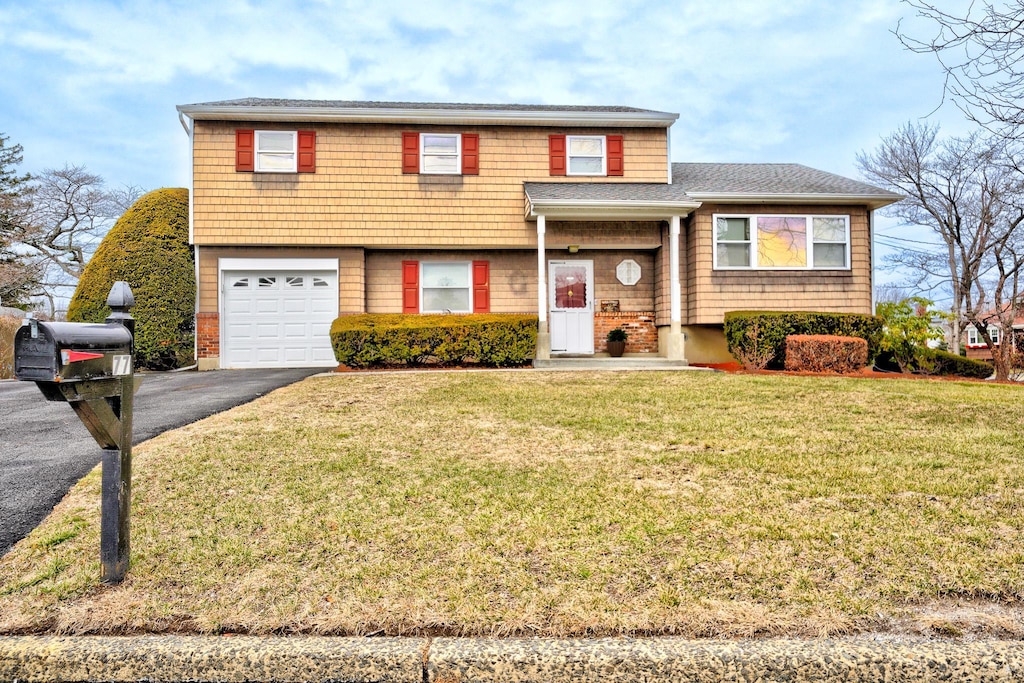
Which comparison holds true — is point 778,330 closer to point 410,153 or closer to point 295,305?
point 410,153

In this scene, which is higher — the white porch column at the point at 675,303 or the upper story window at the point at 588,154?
the upper story window at the point at 588,154

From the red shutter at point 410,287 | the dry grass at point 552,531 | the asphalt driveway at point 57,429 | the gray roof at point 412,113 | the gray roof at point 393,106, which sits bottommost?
the dry grass at point 552,531

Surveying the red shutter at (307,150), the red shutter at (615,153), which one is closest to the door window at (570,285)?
the red shutter at (615,153)

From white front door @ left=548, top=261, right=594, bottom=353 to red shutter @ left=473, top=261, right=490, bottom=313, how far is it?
57.0 inches

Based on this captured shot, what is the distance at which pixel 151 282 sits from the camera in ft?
38.7

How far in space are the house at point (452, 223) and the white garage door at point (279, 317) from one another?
0.03 meters

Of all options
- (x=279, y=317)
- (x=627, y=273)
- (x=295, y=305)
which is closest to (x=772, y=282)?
(x=627, y=273)

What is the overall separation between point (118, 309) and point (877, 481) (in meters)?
4.36

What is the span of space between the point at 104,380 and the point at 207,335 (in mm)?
11262

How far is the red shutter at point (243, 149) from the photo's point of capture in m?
12.5

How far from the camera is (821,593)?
2355mm

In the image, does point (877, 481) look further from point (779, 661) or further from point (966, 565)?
point (779, 661)

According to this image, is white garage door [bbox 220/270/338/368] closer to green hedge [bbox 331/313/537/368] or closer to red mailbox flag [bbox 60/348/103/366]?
green hedge [bbox 331/313/537/368]

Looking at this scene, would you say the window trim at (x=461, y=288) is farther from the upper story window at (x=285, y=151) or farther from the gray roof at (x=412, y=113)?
the upper story window at (x=285, y=151)
